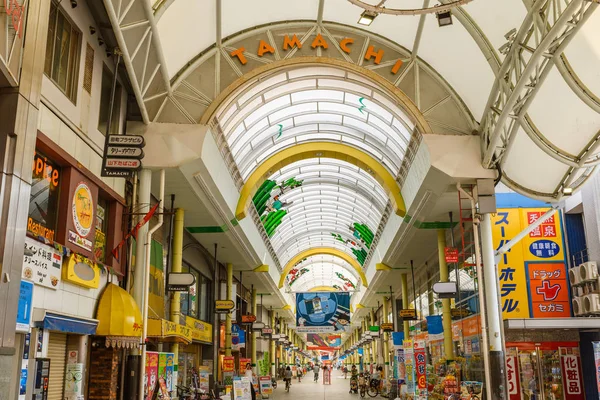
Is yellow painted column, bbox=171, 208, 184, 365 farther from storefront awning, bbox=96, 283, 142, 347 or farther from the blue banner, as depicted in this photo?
the blue banner

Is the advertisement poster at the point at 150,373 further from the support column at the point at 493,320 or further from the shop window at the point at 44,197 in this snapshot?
the support column at the point at 493,320

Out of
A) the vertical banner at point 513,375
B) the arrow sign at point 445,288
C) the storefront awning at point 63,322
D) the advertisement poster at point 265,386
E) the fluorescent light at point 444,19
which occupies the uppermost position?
the fluorescent light at point 444,19

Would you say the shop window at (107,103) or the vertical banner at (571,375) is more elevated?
the shop window at (107,103)

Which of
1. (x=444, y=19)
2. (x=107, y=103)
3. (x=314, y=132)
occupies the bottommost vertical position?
(x=107, y=103)

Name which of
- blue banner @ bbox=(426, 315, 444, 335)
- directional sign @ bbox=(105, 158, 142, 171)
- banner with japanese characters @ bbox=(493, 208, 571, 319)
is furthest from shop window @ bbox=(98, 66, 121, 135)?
banner with japanese characters @ bbox=(493, 208, 571, 319)

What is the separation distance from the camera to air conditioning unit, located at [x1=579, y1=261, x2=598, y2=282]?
1728cm

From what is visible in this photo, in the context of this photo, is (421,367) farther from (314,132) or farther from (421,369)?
(314,132)

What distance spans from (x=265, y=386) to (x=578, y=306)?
14.9 m

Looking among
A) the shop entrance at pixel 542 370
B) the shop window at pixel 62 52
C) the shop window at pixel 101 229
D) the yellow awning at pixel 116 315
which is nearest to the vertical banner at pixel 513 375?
the shop entrance at pixel 542 370

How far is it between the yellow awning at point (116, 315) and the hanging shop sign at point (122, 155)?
2.51m

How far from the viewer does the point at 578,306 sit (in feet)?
58.3

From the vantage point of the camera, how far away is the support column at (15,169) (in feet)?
21.7

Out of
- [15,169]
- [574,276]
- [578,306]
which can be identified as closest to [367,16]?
[15,169]

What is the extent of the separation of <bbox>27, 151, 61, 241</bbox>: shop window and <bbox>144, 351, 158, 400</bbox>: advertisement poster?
15.0 ft
